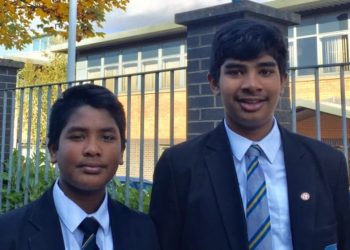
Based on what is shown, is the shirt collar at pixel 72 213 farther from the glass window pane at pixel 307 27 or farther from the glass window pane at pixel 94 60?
the glass window pane at pixel 94 60

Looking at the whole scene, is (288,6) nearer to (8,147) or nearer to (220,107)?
(8,147)

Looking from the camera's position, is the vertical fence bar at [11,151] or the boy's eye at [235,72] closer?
the boy's eye at [235,72]

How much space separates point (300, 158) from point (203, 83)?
78.4 inches

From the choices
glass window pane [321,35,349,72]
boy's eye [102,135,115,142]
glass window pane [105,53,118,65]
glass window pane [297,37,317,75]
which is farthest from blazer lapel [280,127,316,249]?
glass window pane [105,53,118,65]

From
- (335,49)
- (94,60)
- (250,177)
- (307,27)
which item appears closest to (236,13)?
(250,177)

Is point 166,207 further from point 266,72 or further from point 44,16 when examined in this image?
point 44,16

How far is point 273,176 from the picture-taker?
77.4 inches

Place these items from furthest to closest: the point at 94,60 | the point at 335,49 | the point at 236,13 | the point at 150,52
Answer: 1. the point at 94,60
2. the point at 150,52
3. the point at 335,49
4. the point at 236,13

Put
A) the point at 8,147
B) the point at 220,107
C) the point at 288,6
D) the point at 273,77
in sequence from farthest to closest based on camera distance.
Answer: the point at 288,6 < the point at 8,147 < the point at 220,107 < the point at 273,77

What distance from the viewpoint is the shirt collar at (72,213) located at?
1947mm

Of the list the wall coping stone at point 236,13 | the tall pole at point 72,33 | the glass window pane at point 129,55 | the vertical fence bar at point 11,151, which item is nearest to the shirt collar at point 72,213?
the wall coping stone at point 236,13

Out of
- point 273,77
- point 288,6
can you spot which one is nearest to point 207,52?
point 273,77

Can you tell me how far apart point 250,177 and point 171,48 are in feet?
64.2

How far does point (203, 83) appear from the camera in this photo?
3924 mm
